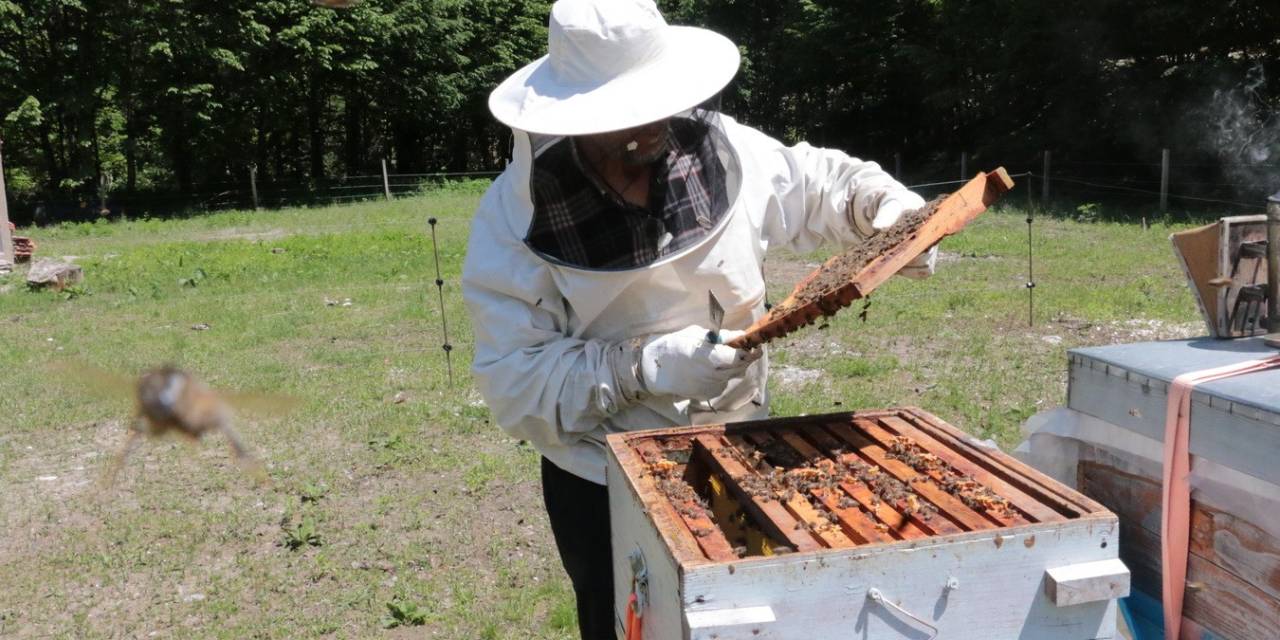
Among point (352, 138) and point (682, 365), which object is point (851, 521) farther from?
point (352, 138)

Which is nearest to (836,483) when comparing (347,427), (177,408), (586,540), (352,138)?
(586,540)

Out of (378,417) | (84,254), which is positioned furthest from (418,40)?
(378,417)

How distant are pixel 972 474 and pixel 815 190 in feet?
2.69

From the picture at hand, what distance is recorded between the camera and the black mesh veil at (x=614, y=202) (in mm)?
2002

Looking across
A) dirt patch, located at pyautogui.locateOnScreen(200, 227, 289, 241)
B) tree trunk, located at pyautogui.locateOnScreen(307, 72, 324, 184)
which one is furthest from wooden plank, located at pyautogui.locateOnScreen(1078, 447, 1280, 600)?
tree trunk, located at pyautogui.locateOnScreen(307, 72, 324, 184)

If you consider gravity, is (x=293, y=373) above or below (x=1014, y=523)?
below

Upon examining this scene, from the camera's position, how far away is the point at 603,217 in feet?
6.64

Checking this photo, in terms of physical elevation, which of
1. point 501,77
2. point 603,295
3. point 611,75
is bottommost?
point 603,295

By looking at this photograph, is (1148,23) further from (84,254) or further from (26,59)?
(26,59)

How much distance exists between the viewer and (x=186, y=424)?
1.85m

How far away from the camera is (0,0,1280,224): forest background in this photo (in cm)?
1534

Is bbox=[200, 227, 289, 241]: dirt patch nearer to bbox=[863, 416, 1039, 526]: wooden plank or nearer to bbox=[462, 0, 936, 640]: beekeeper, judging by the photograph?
bbox=[462, 0, 936, 640]: beekeeper

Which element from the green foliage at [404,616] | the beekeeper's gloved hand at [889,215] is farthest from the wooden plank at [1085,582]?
the green foliage at [404,616]

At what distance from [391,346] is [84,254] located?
8.42 metres
